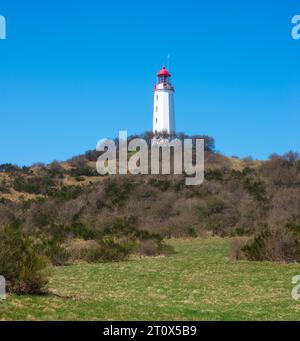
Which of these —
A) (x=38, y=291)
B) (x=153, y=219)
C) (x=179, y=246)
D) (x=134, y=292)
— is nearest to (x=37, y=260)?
(x=38, y=291)

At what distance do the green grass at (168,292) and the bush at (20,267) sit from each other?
67 centimetres

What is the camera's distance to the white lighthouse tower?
253 feet

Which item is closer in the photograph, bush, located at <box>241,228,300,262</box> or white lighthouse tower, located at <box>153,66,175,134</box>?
bush, located at <box>241,228,300,262</box>

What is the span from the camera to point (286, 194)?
48.1m

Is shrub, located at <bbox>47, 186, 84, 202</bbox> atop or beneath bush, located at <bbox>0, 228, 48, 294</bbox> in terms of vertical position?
atop

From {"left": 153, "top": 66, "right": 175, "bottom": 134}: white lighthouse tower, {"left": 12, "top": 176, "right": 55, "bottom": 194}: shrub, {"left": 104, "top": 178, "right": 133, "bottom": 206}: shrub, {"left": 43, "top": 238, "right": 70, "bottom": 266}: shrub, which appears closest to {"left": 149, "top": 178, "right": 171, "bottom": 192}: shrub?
{"left": 104, "top": 178, "right": 133, "bottom": 206}: shrub

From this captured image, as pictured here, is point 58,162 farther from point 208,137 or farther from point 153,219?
point 153,219

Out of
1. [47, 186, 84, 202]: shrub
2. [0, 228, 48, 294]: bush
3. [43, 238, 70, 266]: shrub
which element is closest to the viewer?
[0, 228, 48, 294]: bush

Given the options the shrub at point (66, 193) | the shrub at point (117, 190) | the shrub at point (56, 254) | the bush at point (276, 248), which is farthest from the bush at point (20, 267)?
the shrub at point (66, 193)

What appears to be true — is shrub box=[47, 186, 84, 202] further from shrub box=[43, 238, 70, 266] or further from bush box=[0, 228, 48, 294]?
bush box=[0, 228, 48, 294]

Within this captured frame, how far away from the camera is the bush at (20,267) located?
15.4 metres

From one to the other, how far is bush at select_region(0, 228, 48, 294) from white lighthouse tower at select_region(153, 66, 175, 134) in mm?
60499

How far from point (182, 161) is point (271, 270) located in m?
42.0

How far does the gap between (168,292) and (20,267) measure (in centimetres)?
498
